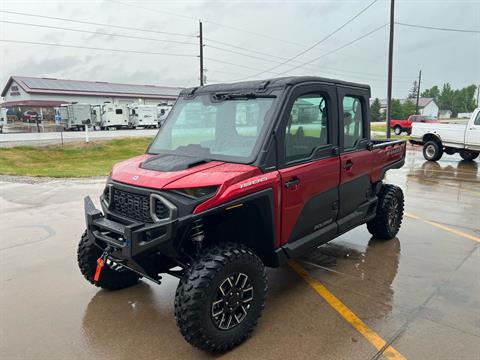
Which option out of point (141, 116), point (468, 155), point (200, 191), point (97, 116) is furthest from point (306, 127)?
point (141, 116)

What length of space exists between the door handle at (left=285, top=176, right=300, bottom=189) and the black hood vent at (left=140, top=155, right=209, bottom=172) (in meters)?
0.76

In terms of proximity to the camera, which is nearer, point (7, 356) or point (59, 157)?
point (7, 356)

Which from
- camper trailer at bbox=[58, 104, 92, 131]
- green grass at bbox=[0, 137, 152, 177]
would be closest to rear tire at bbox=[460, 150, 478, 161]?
green grass at bbox=[0, 137, 152, 177]

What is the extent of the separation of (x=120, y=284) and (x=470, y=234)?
17.2 feet

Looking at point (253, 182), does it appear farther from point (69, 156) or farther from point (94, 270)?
point (69, 156)

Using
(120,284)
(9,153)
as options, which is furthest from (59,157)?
(120,284)

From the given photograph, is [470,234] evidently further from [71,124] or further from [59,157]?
[71,124]

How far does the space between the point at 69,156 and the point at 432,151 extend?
1620 cm

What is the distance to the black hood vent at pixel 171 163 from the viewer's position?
3305mm

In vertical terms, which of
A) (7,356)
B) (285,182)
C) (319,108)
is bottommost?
(7,356)

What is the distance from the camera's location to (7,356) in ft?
10.2

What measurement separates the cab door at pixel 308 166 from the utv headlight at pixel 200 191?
29.6 inches

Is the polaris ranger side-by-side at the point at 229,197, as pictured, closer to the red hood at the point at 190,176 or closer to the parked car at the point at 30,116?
the red hood at the point at 190,176

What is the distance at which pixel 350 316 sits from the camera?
3.61m
